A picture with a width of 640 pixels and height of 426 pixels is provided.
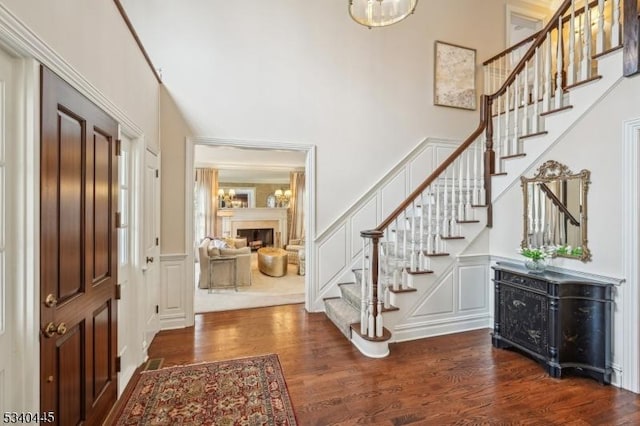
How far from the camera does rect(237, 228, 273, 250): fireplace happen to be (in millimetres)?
10039

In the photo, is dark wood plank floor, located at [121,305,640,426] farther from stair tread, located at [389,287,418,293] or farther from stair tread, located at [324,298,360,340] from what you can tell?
stair tread, located at [389,287,418,293]

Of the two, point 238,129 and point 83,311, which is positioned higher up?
point 238,129

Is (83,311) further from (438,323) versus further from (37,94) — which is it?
(438,323)

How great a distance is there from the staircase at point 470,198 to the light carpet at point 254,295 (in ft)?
3.55

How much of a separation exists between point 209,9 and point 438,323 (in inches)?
189

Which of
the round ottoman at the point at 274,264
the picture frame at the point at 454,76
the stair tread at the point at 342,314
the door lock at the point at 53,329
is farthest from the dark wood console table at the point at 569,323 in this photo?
the round ottoman at the point at 274,264

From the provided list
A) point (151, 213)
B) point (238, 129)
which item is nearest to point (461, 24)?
point (238, 129)

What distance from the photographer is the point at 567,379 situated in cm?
253

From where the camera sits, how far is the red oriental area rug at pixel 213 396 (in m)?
2.04

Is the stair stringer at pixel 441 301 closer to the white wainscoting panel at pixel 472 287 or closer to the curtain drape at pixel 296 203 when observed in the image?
the white wainscoting panel at pixel 472 287

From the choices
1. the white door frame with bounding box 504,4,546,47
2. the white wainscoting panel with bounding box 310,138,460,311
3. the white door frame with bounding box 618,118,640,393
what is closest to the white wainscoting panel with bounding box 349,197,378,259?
the white wainscoting panel with bounding box 310,138,460,311

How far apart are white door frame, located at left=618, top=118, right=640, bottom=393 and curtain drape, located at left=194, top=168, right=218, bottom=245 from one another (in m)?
8.53

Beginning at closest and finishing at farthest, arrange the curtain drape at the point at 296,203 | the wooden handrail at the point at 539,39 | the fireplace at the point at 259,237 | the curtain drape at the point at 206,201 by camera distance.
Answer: the wooden handrail at the point at 539,39 → the curtain drape at the point at 206,201 → the curtain drape at the point at 296,203 → the fireplace at the point at 259,237

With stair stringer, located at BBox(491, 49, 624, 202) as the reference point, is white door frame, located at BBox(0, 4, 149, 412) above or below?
below
